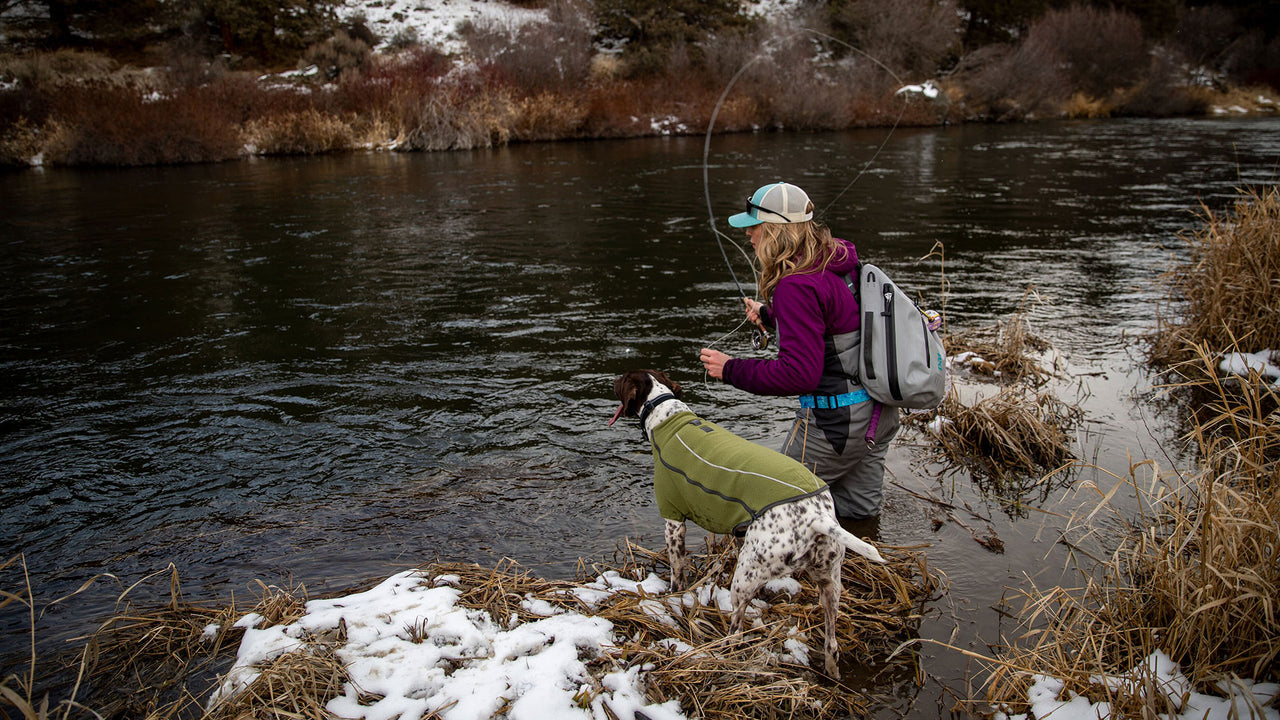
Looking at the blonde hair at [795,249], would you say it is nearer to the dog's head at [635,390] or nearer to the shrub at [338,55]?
the dog's head at [635,390]

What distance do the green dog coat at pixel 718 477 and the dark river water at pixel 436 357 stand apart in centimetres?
106

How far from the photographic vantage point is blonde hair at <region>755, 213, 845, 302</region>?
Answer: 3711 mm

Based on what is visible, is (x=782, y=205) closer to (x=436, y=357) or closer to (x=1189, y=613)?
(x=1189, y=613)

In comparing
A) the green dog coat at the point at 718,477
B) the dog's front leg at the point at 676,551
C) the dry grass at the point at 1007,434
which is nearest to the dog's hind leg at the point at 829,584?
the green dog coat at the point at 718,477

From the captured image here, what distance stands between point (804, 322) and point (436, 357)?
5.49 m

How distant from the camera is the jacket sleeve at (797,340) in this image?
3.61 meters

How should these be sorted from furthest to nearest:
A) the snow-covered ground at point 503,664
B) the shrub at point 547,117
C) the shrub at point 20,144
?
the shrub at point 547,117 → the shrub at point 20,144 → the snow-covered ground at point 503,664

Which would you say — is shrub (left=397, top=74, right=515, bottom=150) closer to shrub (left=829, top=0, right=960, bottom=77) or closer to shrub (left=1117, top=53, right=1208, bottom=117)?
shrub (left=829, top=0, right=960, bottom=77)

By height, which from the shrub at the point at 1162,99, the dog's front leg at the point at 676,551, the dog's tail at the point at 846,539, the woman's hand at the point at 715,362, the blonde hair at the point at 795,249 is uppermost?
the shrub at the point at 1162,99

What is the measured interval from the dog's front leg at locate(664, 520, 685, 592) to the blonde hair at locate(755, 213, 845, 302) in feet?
4.16

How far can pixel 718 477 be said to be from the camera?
133 inches

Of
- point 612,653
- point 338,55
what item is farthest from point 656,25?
point 612,653

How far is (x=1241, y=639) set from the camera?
279 centimetres

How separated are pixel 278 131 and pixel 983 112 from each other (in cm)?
3051
